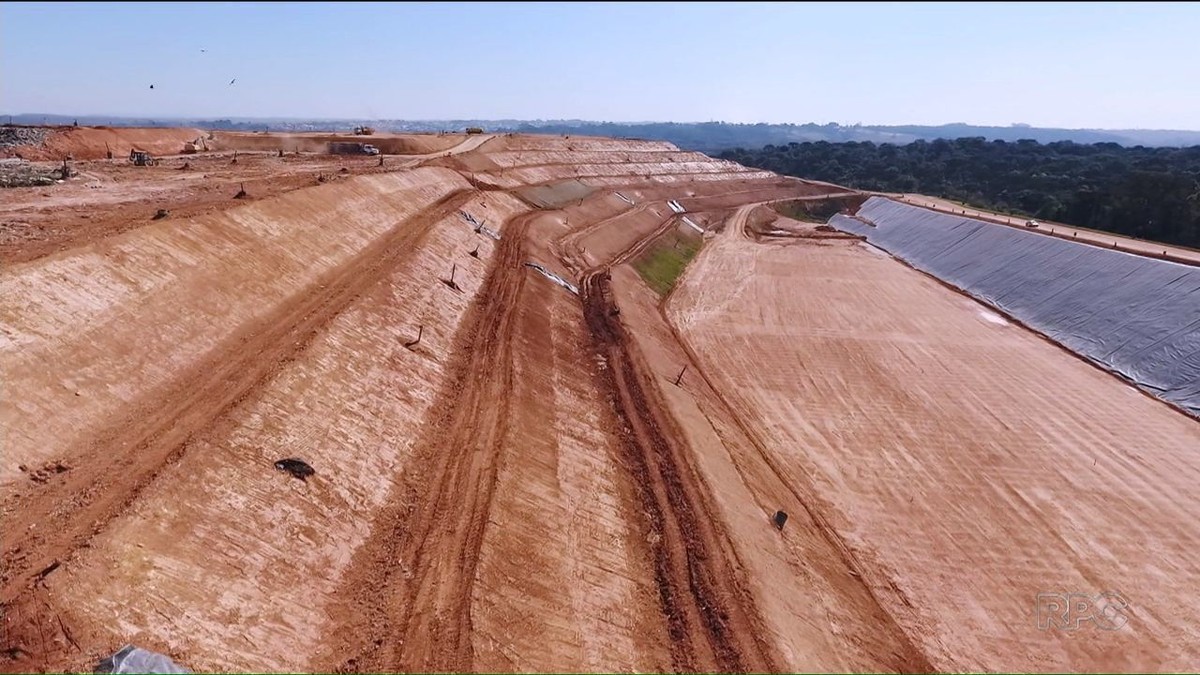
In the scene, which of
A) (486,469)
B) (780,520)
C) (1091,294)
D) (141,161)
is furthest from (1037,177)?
(141,161)

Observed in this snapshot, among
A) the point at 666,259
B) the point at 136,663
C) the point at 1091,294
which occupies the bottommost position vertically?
the point at 136,663

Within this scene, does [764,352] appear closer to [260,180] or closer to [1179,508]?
[1179,508]

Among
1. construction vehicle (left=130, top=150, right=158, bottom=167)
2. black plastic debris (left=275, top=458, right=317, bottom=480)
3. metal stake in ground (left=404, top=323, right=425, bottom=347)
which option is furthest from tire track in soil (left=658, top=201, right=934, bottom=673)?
construction vehicle (left=130, top=150, right=158, bottom=167)

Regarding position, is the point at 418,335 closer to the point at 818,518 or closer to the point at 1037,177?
the point at 818,518

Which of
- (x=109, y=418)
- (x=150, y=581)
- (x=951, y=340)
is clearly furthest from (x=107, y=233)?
(x=951, y=340)

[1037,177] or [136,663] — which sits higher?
[1037,177]

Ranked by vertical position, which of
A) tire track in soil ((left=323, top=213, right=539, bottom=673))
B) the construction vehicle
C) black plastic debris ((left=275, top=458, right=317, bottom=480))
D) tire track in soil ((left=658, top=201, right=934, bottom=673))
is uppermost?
the construction vehicle

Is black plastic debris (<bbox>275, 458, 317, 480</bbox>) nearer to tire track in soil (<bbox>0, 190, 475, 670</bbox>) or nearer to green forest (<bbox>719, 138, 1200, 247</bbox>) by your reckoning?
tire track in soil (<bbox>0, 190, 475, 670</bbox>)

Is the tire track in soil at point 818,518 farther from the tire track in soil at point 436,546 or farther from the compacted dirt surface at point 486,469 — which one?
the tire track in soil at point 436,546
